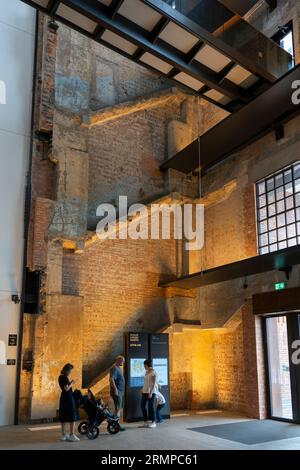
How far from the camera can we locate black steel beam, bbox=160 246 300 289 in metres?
9.30

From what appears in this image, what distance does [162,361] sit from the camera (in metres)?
11.3

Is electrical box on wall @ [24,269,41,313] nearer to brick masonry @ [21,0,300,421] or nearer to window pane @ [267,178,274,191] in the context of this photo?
brick masonry @ [21,0,300,421]

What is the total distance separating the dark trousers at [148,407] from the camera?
978 centimetres

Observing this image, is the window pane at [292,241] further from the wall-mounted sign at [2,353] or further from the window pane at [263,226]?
the wall-mounted sign at [2,353]

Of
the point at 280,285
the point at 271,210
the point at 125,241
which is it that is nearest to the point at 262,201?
the point at 271,210

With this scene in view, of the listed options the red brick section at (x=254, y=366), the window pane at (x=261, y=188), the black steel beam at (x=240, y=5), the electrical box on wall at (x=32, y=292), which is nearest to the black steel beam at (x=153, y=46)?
the window pane at (x=261, y=188)

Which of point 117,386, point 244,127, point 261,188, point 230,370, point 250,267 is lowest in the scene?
point 117,386

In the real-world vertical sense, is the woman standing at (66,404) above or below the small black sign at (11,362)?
below

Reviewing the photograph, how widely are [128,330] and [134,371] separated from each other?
212cm

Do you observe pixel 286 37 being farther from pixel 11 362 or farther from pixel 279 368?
pixel 11 362

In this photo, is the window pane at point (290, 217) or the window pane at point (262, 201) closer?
the window pane at point (290, 217)

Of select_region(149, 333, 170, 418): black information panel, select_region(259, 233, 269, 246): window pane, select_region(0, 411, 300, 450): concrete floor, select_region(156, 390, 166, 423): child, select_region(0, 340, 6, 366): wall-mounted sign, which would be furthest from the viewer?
select_region(259, 233, 269, 246): window pane

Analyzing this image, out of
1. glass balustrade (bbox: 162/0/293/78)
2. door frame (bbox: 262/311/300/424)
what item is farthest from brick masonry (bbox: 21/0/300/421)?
glass balustrade (bbox: 162/0/293/78)

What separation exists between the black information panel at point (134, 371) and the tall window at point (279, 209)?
4.03 meters
